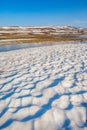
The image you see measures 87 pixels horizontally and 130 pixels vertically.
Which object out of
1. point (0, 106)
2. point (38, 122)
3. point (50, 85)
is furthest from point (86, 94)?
point (0, 106)

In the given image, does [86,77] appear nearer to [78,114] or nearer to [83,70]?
[83,70]

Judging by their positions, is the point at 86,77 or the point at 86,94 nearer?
the point at 86,94

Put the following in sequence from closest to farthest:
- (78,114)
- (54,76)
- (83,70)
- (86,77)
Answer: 1. (78,114)
2. (86,77)
3. (54,76)
4. (83,70)

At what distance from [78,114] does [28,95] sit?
2085mm

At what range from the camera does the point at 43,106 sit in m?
5.44

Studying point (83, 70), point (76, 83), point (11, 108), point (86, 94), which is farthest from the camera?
point (83, 70)

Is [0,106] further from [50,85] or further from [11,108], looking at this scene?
[50,85]

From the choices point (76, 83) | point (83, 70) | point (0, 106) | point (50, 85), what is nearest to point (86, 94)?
point (76, 83)

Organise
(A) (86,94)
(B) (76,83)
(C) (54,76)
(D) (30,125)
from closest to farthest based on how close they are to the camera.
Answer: (D) (30,125), (A) (86,94), (B) (76,83), (C) (54,76)

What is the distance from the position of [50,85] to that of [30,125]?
304cm

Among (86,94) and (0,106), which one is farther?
(86,94)

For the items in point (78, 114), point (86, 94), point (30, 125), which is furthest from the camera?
point (86, 94)

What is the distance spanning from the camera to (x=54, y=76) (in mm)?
8656

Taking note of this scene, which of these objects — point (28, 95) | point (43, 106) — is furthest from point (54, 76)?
point (43, 106)
